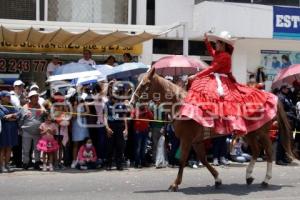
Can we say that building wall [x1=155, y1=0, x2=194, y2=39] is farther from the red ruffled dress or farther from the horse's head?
the horse's head

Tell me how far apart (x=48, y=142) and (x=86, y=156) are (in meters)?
0.94

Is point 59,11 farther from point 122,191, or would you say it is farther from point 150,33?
point 122,191

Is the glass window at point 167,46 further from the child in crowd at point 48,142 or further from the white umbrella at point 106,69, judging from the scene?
the child in crowd at point 48,142

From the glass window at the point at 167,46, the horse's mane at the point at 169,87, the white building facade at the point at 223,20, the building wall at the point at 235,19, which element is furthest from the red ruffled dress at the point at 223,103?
the glass window at the point at 167,46

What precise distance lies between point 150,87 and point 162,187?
1956mm

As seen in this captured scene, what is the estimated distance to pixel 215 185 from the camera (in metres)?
10.8

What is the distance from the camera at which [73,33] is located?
55.5 ft

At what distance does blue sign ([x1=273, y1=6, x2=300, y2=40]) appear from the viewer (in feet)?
72.0

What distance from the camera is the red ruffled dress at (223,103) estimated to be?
405 inches

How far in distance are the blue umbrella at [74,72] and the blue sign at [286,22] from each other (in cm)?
868

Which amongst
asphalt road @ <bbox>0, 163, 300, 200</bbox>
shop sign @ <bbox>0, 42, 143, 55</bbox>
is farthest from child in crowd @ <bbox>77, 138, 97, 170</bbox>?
shop sign @ <bbox>0, 42, 143, 55</bbox>

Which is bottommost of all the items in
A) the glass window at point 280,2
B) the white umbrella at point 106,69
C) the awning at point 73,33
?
the white umbrella at point 106,69

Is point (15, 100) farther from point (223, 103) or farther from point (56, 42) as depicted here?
point (223, 103)

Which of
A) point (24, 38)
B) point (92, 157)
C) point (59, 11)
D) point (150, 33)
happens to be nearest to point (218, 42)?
point (92, 157)
